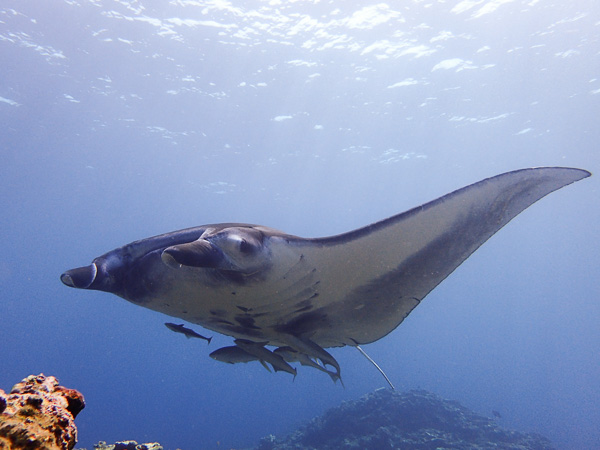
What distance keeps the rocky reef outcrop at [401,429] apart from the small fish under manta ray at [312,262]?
10320mm

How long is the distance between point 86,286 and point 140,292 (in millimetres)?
332

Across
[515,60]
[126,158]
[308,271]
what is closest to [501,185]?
[308,271]

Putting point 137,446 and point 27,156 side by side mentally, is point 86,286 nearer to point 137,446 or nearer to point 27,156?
point 137,446

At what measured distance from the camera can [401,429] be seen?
1228 cm

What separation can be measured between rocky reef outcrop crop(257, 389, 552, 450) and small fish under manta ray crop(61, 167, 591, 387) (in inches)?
406

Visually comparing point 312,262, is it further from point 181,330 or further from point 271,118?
point 271,118

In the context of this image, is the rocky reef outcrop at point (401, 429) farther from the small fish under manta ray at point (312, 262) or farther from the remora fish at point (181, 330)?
the small fish under manta ray at point (312, 262)

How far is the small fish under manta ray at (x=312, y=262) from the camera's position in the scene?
7.16ft

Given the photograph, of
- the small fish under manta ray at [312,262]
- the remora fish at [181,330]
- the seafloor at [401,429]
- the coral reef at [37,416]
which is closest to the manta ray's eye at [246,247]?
the small fish under manta ray at [312,262]

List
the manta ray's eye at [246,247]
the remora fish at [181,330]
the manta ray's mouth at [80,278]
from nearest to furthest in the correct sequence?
1. the manta ray's eye at [246,247]
2. the manta ray's mouth at [80,278]
3. the remora fish at [181,330]

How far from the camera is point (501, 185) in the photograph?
2268 mm

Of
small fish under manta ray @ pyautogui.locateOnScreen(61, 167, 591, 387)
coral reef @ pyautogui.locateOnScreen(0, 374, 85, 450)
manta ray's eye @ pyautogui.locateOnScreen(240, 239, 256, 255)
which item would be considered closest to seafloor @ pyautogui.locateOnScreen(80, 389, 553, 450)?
small fish under manta ray @ pyautogui.locateOnScreen(61, 167, 591, 387)

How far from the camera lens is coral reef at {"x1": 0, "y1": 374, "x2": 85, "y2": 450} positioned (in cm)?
113

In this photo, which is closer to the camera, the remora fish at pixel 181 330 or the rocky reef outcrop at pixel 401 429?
the remora fish at pixel 181 330
